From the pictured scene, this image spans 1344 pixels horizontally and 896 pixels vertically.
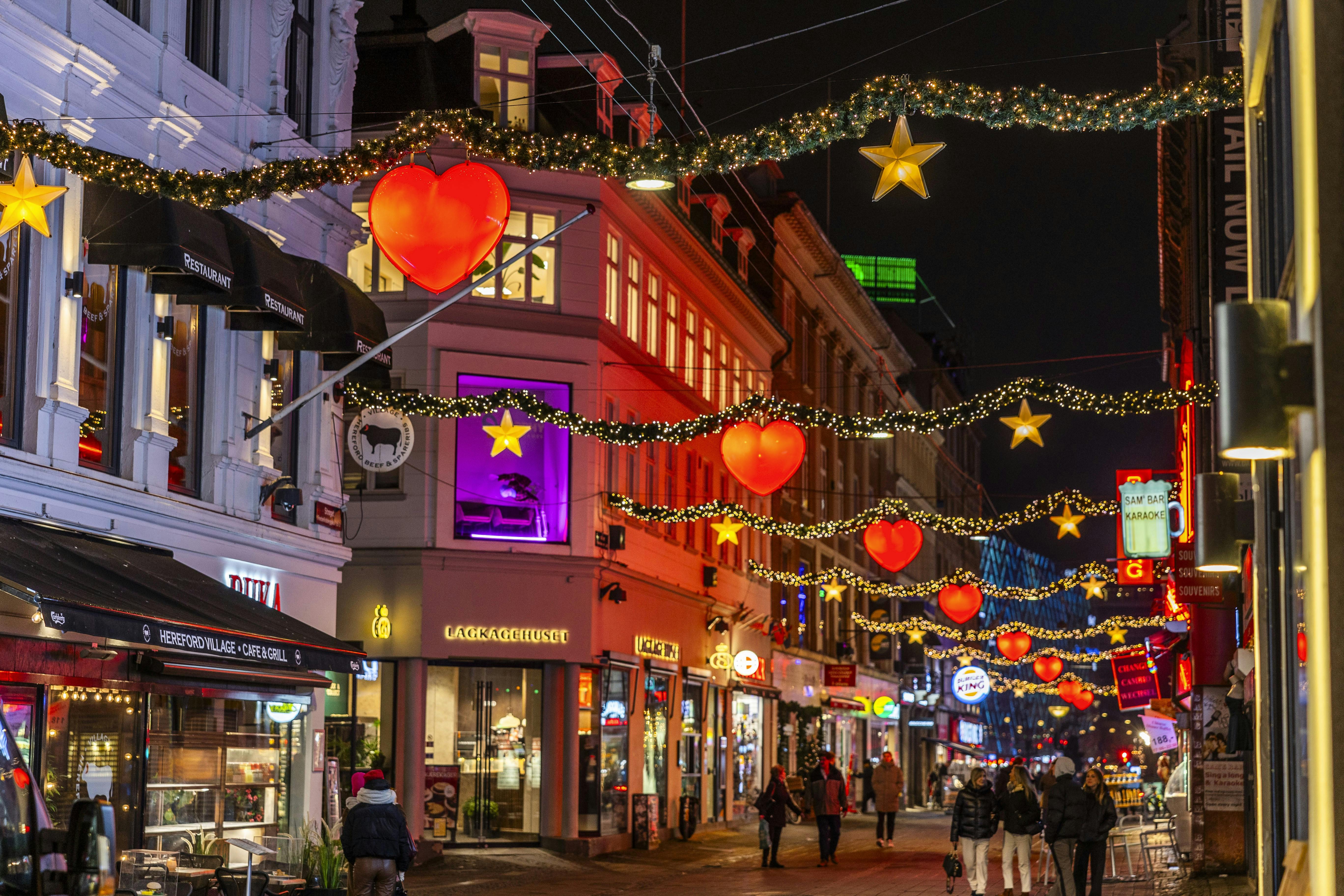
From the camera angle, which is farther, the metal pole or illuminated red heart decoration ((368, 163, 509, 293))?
the metal pole

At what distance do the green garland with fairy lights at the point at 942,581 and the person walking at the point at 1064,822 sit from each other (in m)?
16.7

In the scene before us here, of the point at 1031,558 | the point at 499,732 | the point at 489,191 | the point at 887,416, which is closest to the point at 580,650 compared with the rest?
the point at 499,732

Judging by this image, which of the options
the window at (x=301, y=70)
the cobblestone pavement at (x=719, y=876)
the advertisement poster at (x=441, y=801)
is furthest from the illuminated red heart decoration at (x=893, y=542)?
the window at (x=301, y=70)

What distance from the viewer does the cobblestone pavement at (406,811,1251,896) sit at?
22703 millimetres

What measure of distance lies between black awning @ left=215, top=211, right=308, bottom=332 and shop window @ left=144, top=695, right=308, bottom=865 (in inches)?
161

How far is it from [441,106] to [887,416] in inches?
448

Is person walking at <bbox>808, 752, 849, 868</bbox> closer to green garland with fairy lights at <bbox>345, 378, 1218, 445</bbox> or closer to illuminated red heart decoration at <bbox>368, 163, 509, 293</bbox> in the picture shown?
green garland with fairy lights at <bbox>345, 378, 1218, 445</bbox>

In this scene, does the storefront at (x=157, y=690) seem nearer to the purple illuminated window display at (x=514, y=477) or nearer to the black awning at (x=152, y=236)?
the black awning at (x=152, y=236)

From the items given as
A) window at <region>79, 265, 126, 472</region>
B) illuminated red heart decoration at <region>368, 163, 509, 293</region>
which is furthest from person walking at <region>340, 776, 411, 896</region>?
illuminated red heart decoration at <region>368, 163, 509, 293</region>

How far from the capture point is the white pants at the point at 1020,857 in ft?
69.5

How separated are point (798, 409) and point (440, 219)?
10754 mm

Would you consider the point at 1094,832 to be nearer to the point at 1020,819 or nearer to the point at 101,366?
the point at 1020,819

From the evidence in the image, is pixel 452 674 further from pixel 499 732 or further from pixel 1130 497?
pixel 1130 497

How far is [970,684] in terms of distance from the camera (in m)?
63.5
